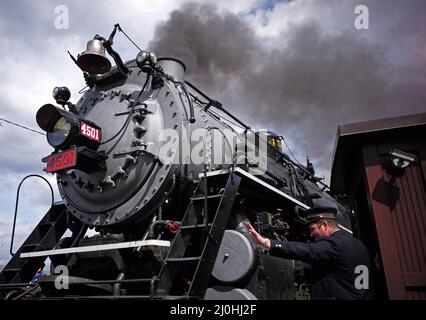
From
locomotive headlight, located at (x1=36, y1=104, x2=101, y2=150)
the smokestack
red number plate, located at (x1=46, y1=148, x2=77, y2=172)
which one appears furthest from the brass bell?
red number plate, located at (x1=46, y1=148, x2=77, y2=172)

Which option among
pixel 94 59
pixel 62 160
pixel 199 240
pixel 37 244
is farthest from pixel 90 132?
pixel 199 240

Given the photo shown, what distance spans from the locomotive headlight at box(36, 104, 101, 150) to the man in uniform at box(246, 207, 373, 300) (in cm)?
214

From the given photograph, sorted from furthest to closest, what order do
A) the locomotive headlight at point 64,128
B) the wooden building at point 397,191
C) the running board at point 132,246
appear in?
1. the locomotive headlight at point 64,128
2. the wooden building at point 397,191
3. the running board at point 132,246

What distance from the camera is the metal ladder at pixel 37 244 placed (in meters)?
3.87

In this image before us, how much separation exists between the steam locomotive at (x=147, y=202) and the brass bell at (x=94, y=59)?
12 mm

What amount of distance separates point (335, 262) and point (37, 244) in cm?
341

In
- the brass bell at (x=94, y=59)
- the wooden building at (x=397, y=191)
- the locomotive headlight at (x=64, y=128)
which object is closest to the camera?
the wooden building at (x=397, y=191)

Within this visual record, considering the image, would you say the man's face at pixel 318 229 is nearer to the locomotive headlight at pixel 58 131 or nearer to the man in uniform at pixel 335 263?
the man in uniform at pixel 335 263

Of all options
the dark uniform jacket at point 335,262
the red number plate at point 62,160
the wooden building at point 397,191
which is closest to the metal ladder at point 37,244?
the red number plate at point 62,160

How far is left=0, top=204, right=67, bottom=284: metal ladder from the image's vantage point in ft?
12.7

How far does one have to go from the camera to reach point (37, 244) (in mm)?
→ 4180

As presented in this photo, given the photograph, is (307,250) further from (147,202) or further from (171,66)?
(171,66)

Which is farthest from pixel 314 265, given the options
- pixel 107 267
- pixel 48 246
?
pixel 48 246
